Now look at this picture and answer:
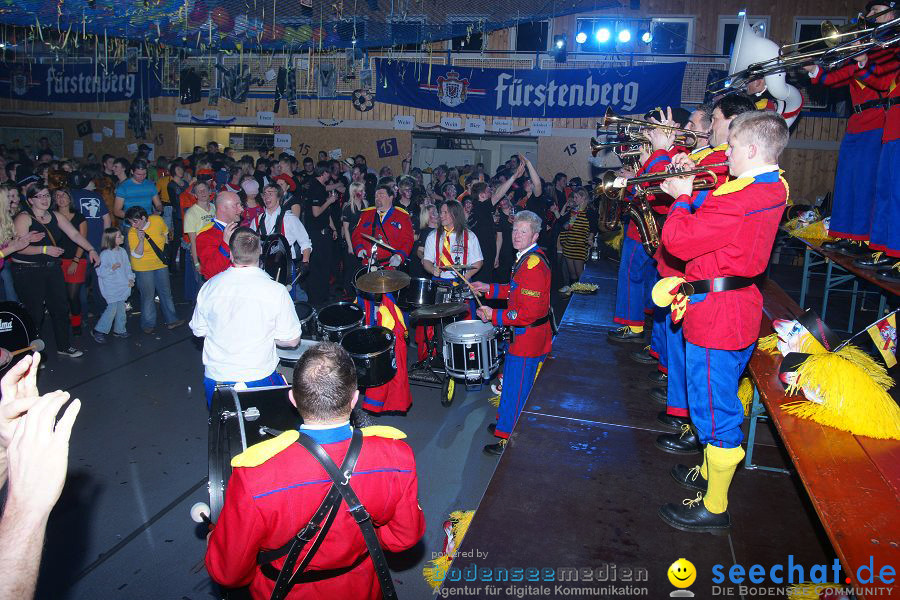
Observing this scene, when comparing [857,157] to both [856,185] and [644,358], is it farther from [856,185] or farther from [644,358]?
[644,358]

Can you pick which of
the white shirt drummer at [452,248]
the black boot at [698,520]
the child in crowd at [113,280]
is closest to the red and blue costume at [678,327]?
the black boot at [698,520]

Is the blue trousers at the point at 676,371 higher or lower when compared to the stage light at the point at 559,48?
lower

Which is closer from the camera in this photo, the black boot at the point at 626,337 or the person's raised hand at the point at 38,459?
the person's raised hand at the point at 38,459

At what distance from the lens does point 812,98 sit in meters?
15.2

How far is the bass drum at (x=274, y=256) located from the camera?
21.0ft

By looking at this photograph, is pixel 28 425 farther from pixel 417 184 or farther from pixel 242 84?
pixel 242 84

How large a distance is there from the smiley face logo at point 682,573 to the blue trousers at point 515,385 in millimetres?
2558

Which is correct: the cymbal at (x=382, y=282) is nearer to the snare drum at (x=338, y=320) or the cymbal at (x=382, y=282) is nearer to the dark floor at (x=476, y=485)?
the snare drum at (x=338, y=320)

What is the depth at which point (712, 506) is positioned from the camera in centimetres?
310

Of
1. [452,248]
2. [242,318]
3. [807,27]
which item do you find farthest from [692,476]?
[807,27]

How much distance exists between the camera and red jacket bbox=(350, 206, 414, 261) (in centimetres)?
752

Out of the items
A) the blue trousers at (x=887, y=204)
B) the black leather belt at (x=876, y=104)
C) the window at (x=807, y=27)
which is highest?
the window at (x=807, y=27)

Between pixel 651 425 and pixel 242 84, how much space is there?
15162 mm

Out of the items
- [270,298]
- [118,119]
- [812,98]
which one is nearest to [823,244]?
[270,298]
